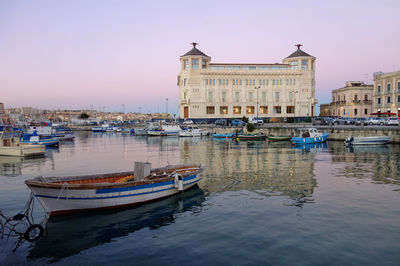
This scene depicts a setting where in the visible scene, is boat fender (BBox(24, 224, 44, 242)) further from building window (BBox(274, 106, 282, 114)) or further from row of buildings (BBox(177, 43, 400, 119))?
building window (BBox(274, 106, 282, 114))

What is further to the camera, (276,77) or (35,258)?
(276,77)

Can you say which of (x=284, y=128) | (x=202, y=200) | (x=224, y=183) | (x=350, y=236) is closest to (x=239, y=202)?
(x=202, y=200)

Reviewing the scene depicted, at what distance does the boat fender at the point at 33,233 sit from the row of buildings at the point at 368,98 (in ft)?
230

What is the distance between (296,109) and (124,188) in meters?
89.6

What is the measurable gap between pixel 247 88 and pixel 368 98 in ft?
126

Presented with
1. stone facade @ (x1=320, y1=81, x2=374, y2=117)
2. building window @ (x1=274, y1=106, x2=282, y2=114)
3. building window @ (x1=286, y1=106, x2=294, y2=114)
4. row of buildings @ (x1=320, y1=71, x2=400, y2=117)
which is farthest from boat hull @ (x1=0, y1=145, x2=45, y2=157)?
stone facade @ (x1=320, y1=81, x2=374, y2=117)

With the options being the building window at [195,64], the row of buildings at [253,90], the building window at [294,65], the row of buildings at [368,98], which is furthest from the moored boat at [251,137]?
the building window at [294,65]

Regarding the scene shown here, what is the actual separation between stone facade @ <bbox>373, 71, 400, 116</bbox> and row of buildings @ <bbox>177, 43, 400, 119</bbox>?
37.6 ft

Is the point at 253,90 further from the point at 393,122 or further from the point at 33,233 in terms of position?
the point at 33,233

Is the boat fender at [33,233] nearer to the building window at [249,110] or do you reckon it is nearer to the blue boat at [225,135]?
the blue boat at [225,135]

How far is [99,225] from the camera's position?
13.3 metres

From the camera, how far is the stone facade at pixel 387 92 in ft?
239

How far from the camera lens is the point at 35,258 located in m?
10.3

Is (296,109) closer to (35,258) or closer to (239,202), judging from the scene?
(239,202)
